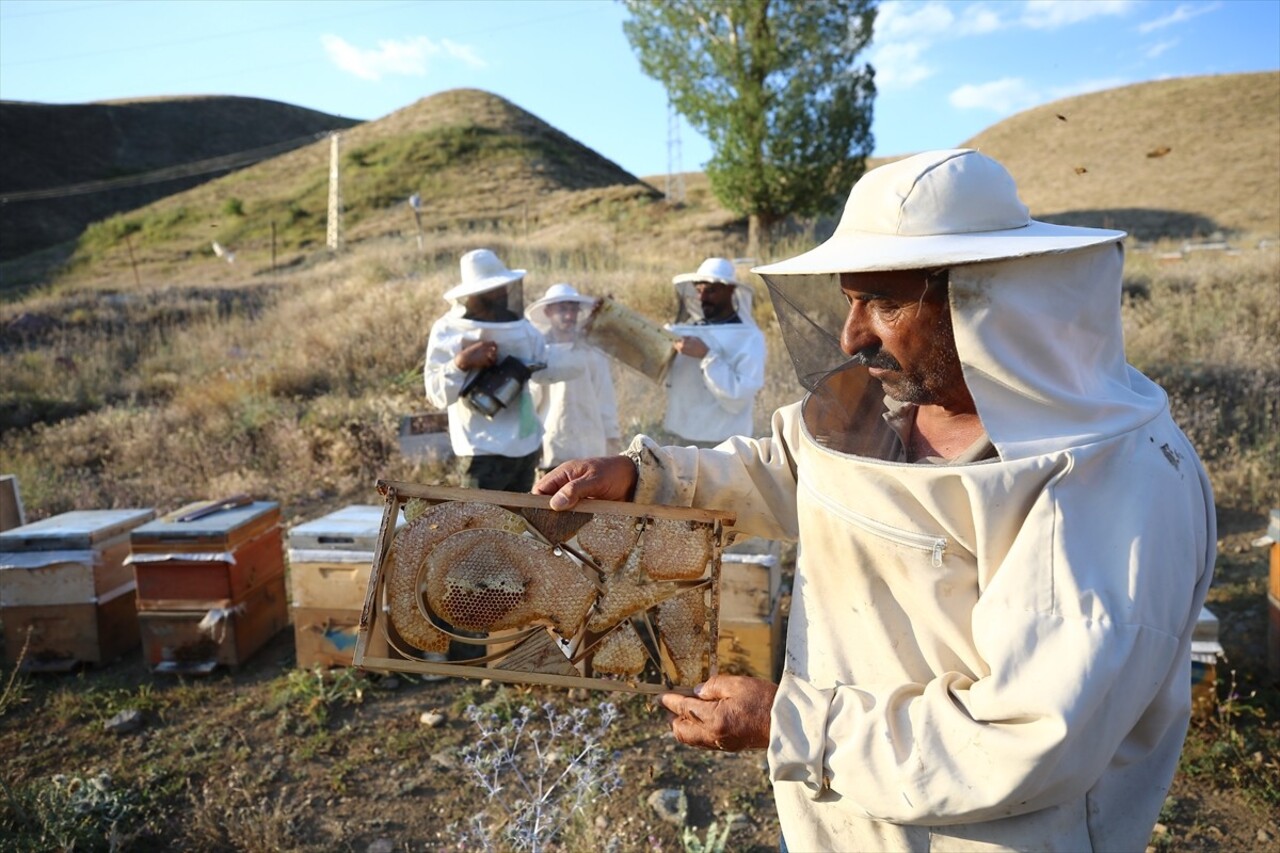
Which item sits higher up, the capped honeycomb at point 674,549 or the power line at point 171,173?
the power line at point 171,173

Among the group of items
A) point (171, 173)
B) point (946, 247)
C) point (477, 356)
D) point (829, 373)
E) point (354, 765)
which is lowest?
point (354, 765)

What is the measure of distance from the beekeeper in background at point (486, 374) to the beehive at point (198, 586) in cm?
127

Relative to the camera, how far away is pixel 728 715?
138 centimetres

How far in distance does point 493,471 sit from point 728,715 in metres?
3.82

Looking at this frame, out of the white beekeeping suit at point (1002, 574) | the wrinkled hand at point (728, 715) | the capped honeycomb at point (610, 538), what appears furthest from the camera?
the capped honeycomb at point (610, 538)

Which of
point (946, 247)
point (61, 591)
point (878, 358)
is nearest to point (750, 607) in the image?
point (878, 358)

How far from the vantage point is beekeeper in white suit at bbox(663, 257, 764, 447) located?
17.7ft

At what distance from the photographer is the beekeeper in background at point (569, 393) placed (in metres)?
5.77

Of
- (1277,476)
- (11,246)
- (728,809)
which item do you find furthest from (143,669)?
(11,246)

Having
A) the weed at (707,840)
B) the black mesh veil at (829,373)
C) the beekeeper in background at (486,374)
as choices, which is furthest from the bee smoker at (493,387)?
the black mesh veil at (829,373)

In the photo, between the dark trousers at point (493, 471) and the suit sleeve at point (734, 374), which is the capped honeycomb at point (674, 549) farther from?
the suit sleeve at point (734, 374)

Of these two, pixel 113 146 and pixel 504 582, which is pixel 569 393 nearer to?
pixel 504 582

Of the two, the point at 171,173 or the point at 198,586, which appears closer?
the point at 198,586

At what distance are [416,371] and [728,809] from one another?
798 centimetres
